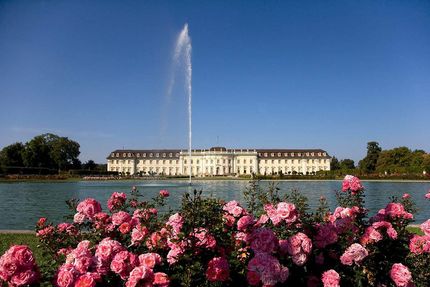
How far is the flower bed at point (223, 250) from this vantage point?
2686 mm

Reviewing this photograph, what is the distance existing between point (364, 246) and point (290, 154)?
116m

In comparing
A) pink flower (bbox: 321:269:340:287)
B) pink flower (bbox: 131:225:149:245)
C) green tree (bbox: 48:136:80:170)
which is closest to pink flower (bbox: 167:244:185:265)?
pink flower (bbox: 131:225:149:245)

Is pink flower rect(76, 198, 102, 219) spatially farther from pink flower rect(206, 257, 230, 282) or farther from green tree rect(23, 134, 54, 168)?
green tree rect(23, 134, 54, 168)

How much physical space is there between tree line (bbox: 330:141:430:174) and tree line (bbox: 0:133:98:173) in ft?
171

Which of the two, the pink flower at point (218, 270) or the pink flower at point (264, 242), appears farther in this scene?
the pink flower at point (264, 242)

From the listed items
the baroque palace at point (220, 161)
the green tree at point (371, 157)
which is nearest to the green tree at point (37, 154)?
the baroque palace at point (220, 161)

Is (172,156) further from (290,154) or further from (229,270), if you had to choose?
(229,270)

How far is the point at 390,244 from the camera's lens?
11.4 feet

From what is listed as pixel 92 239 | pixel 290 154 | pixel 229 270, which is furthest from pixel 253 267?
pixel 290 154

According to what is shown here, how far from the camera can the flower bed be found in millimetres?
2686

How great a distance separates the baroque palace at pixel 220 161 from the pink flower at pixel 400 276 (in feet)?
347

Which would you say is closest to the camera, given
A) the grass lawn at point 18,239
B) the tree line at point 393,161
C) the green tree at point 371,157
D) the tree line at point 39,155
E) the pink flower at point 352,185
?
the pink flower at point 352,185

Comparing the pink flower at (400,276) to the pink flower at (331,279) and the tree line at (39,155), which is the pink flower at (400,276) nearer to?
the pink flower at (331,279)

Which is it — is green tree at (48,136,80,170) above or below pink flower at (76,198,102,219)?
above
